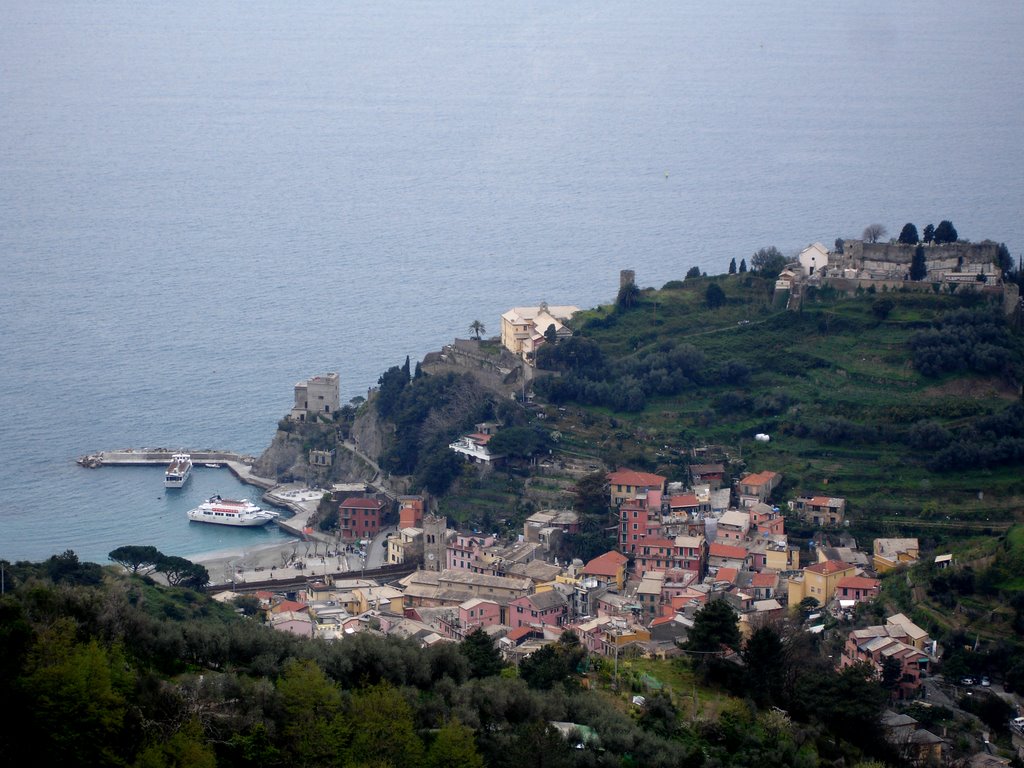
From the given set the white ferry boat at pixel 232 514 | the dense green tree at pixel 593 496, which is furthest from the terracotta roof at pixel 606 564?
the white ferry boat at pixel 232 514

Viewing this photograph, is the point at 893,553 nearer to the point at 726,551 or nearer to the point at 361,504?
the point at 726,551

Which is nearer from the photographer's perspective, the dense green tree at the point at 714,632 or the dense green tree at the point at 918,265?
the dense green tree at the point at 714,632

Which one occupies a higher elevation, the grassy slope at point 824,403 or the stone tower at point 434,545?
the grassy slope at point 824,403

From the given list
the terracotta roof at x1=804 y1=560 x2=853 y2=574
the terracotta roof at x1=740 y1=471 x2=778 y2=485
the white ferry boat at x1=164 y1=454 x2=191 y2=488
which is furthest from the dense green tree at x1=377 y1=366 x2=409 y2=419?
the terracotta roof at x1=804 y1=560 x2=853 y2=574

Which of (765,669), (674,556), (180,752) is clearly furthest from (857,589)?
(180,752)

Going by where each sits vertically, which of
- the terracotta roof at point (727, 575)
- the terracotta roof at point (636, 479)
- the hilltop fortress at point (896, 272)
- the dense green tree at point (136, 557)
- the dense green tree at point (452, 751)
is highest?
the hilltop fortress at point (896, 272)

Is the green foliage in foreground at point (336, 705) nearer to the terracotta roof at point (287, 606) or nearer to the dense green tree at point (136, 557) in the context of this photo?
the terracotta roof at point (287, 606)

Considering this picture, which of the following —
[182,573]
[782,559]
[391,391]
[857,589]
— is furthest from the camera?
[391,391]
